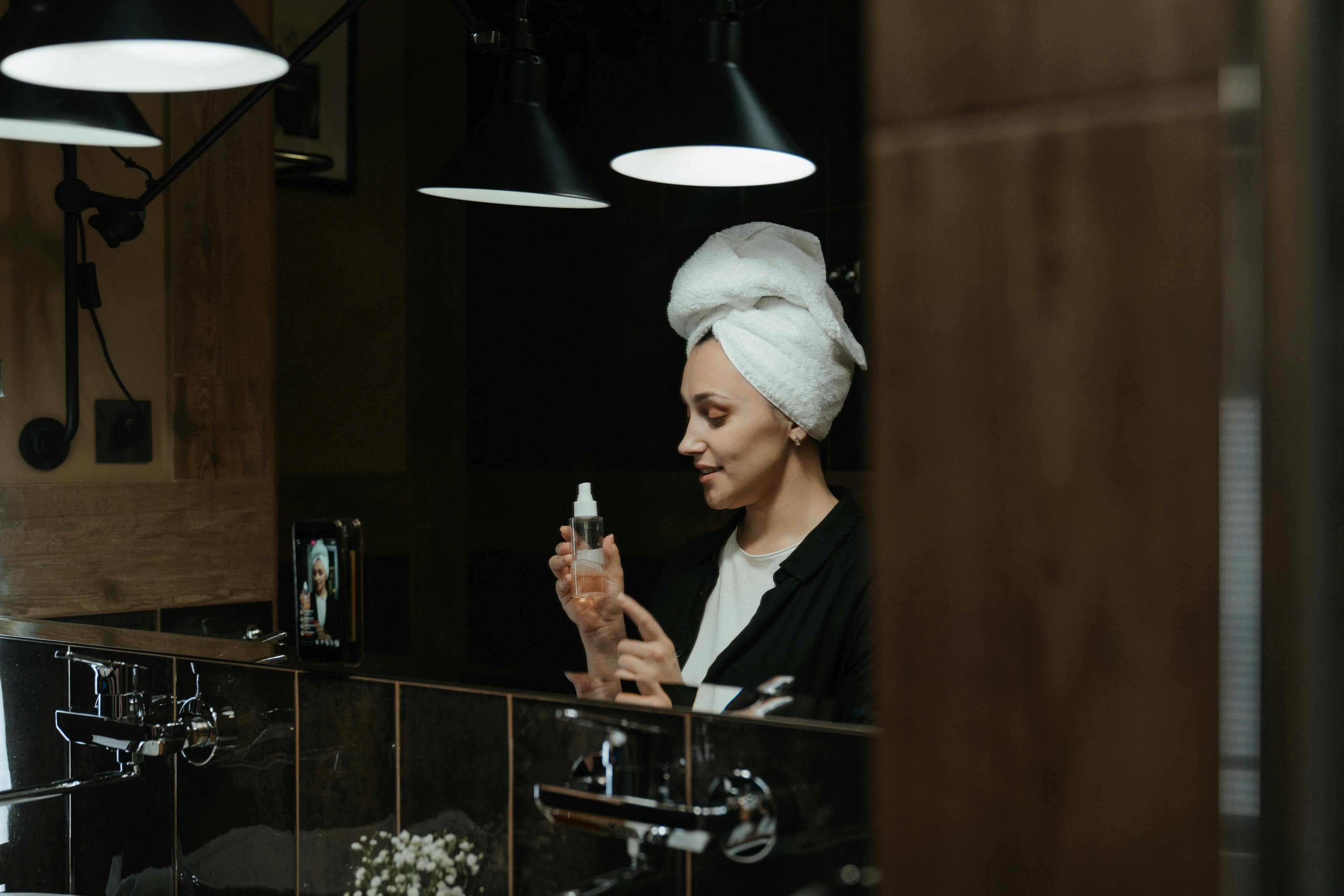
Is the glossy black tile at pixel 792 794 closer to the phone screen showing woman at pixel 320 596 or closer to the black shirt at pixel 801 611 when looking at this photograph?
the black shirt at pixel 801 611

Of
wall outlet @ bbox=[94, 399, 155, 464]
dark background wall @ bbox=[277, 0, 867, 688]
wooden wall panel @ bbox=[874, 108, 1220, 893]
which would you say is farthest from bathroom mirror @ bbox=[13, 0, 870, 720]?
wooden wall panel @ bbox=[874, 108, 1220, 893]

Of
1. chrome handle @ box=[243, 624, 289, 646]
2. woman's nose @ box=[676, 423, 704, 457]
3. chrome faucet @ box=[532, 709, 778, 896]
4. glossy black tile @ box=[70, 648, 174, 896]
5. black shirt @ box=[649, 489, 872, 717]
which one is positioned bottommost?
glossy black tile @ box=[70, 648, 174, 896]

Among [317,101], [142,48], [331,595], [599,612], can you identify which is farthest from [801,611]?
[317,101]

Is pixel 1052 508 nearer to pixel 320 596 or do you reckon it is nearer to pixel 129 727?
pixel 320 596

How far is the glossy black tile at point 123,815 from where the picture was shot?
4.20ft

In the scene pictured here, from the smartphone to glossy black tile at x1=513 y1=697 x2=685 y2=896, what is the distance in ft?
0.73

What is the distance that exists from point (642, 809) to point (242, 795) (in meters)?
0.52

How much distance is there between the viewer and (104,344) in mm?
1513

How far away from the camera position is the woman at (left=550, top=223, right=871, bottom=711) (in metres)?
1.13

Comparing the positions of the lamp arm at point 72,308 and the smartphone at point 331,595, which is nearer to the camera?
the smartphone at point 331,595

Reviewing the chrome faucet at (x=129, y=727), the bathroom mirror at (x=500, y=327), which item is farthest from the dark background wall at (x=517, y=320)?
the chrome faucet at (x=129, y=727)

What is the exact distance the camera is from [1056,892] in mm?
519

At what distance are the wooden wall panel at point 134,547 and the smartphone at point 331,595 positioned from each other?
405 mm

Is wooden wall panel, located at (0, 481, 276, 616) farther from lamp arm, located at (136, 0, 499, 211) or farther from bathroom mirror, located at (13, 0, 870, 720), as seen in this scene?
lamp arm, located at (136, 0, 499, 211)
